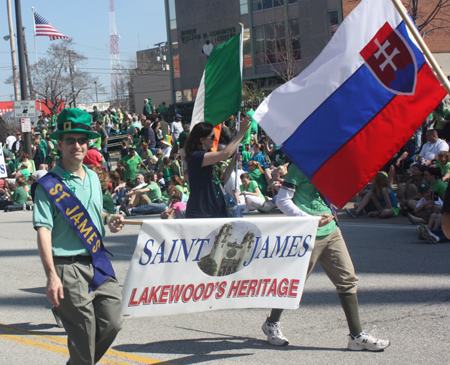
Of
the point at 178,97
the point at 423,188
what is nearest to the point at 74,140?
the point at 423,188

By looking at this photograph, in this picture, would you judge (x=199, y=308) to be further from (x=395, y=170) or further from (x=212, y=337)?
(x=395, y=170)

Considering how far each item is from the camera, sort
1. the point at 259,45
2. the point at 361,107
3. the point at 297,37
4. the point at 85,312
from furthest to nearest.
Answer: the point at 259,45 → the point at 297,37 → the point at 361,107 → the point at 85,312

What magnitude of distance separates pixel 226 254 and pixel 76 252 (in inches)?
53.4

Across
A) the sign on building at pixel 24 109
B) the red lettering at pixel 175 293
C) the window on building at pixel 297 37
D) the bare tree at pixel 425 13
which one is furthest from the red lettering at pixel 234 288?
the window on building at pixel 297 37

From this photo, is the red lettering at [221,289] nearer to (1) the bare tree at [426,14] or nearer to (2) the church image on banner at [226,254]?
(2) the church image on banner at [226,254]

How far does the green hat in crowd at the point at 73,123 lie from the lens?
3729mm

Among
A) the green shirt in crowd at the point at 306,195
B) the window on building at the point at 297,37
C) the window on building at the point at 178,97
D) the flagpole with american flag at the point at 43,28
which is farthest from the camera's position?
the window on building at the point at 178,97

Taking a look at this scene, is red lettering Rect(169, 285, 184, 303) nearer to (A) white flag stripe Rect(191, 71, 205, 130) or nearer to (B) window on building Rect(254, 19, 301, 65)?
(A) white flag stripe Rect(191, 71, 205, 130)

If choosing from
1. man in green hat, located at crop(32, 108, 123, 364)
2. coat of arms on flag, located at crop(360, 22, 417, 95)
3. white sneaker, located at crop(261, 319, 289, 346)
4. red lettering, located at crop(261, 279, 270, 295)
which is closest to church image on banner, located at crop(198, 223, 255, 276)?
red lettering, located at crop(261, 279, 270, 295)

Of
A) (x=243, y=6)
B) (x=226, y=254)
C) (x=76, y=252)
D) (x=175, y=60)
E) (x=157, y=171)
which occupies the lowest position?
(x=157, y=171)

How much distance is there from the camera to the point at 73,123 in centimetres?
375

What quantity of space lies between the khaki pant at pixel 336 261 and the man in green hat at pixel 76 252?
180 centimetres

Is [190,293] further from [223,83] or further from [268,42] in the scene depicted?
[268,42]

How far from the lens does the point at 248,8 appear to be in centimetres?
4244
